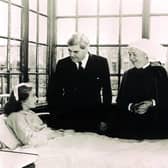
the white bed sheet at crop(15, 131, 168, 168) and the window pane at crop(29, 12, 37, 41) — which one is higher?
the window pane at crop(29, 12, 37, 41)

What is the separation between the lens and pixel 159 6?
465 cm

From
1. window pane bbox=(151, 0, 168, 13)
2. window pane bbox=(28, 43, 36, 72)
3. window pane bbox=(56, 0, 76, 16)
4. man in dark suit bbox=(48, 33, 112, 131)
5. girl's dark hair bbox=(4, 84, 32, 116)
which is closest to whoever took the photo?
girl's dark hair bbox=(4, 84, 32, 116)

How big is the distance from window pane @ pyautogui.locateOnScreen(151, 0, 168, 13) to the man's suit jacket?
3.19 ft

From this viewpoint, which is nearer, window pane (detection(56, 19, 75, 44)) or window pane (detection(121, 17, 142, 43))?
window pane (detection(121, 17, 142, 43))

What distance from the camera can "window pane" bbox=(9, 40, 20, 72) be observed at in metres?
4.00

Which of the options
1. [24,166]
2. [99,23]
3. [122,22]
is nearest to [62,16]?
[99,23]

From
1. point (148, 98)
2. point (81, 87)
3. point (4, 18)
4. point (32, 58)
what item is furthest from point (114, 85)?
point (4, 18)

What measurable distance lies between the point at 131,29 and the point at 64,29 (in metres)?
0.91

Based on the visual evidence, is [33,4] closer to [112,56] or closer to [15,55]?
[15,55]

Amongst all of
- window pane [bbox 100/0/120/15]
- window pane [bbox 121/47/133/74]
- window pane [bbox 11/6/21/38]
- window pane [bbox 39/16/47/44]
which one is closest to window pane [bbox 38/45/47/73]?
window pane [bbox 39/16/47/44]

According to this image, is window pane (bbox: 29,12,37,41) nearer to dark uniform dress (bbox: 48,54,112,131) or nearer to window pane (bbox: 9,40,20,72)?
window pane (bbox: 9,40,20,72)

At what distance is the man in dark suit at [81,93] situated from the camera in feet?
14.1

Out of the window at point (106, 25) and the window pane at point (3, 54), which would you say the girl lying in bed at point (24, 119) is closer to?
the window pane at point (3, 54)

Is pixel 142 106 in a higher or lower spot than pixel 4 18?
lower
